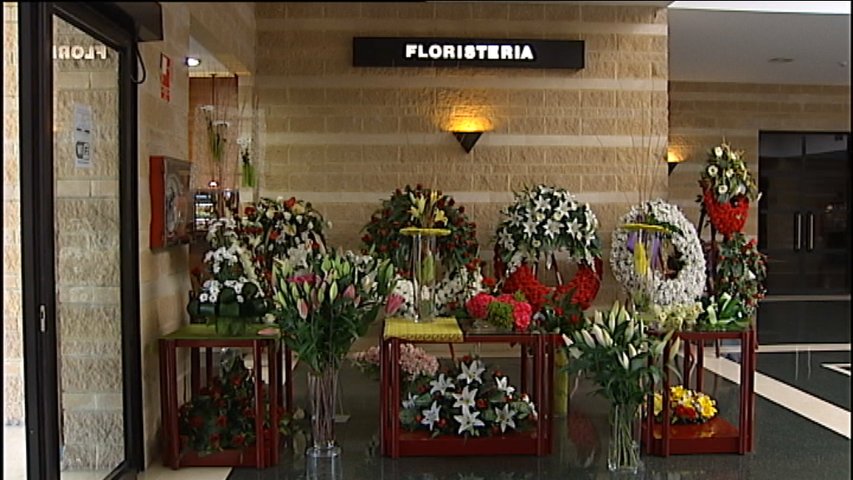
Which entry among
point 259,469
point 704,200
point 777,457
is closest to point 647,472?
point 777,457

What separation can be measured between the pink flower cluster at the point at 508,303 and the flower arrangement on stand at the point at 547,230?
1.54 m

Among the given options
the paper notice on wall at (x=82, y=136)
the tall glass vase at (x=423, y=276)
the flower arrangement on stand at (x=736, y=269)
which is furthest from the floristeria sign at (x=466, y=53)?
the paper notice on wall at (x=82, y=136)

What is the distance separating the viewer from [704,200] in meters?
6.66

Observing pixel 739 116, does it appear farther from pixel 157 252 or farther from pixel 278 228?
pixel 157 252

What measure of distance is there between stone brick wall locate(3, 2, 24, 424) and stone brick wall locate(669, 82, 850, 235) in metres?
8.17

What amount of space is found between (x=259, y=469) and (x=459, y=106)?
3527 mm

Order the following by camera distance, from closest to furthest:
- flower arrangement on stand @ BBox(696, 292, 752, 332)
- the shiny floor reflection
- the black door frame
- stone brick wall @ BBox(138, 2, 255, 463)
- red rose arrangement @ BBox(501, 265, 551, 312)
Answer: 1. the black door frame
2. stone brick wall @ BBox(138, 2, 255, 463)
3. the shiny floor reflection
4. flower arrangement on stand @ BBox(696, 292, 752, 332)
5. red rose arrangement @ BBox(501, 265, 551, 312)

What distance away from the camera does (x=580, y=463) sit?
4.18m

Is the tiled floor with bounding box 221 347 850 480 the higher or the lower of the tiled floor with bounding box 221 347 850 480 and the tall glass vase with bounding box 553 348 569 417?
the lower

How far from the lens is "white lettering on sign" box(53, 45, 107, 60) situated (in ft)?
10.2

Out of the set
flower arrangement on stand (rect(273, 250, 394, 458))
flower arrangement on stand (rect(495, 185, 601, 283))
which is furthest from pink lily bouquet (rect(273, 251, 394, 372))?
flower arrangement on stand (rect(495, 185, 601, 283))

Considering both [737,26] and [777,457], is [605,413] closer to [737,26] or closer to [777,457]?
[777,457]

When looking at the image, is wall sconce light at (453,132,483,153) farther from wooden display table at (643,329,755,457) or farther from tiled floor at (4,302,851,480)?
wooden display table at (643,329,755,457)

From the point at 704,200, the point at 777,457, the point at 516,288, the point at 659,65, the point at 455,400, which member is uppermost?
the point at 659,65
